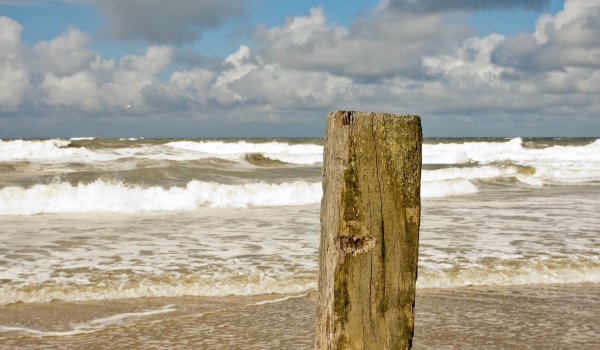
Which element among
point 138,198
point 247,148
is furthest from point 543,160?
point 138,198

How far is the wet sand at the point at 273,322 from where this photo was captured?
176 inches

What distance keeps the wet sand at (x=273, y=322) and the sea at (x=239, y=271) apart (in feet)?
0.05

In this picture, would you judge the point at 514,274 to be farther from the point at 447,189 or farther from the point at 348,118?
the point at 447,189

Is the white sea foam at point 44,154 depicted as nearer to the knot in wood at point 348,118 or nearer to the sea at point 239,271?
the sea at point 239,271

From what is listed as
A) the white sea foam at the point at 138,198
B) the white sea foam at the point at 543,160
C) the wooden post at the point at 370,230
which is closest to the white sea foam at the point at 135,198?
the white sea foam at the point at 138,198

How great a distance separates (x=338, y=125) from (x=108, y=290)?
4.07 m

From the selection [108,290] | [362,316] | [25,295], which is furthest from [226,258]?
[362,316]

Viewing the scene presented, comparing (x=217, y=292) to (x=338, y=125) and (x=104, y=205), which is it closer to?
(x=338, y=125)

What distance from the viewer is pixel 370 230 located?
2.45 m

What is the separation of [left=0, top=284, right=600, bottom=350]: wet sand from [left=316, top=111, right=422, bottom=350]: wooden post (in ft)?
6.60

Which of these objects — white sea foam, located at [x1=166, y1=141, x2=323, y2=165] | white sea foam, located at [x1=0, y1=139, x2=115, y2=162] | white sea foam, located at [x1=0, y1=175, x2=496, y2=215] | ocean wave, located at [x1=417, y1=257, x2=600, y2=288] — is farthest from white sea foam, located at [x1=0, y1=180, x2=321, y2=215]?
white sea foam, located at [x1=166, y1=141, x2=323, y2=165]

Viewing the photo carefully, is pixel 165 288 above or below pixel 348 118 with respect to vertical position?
below

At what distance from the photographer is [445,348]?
438 cm

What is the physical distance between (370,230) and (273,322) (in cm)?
274
